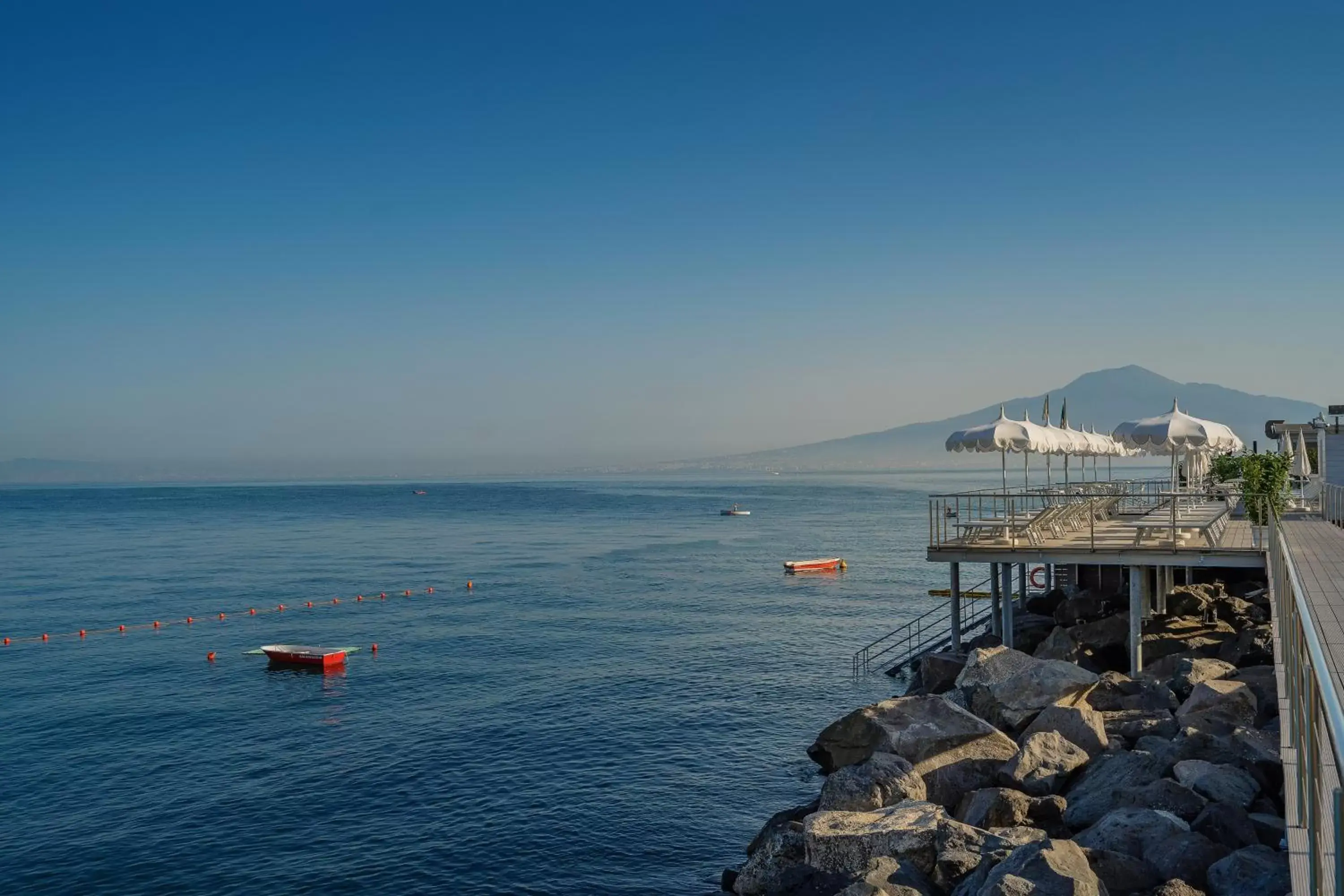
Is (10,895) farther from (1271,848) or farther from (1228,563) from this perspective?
(1228,563)

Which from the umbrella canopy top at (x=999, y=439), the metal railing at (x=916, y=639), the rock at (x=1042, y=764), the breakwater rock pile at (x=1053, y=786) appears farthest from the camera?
the metal railing at (x=916, y=639)

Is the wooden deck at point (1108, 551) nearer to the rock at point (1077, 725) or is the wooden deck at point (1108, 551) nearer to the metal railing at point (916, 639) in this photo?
the rock at point (1077, 725)

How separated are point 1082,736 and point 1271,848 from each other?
5.38 meters

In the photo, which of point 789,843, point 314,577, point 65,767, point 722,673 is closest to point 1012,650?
point 789,843

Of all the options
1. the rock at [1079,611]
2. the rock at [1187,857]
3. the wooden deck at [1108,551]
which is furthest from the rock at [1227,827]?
the rock at [1079,611]

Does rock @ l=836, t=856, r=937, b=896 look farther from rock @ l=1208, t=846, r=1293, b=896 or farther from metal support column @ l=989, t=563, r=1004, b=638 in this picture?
metal support column @ l=989, t=563, r=1004, b=638

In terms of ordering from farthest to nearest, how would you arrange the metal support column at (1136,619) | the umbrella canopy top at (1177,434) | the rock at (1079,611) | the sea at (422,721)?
1. the umbrella canopy top at (1177,434)
2. the rock at (1079,611)
3. the metal support column at (1136,619)
4. the sea at (422,721)

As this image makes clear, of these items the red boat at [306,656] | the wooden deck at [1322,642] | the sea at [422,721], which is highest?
the wooden deck at [1322,642]

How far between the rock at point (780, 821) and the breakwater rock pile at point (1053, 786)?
0.05 m

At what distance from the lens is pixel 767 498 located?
188500 mm

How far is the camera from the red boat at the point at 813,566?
60625 millimetres

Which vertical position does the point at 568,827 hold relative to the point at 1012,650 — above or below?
below

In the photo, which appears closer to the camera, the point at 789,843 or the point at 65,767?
the point at 789,843

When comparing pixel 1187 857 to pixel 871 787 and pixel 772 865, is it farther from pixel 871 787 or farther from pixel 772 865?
pixel 772 865
